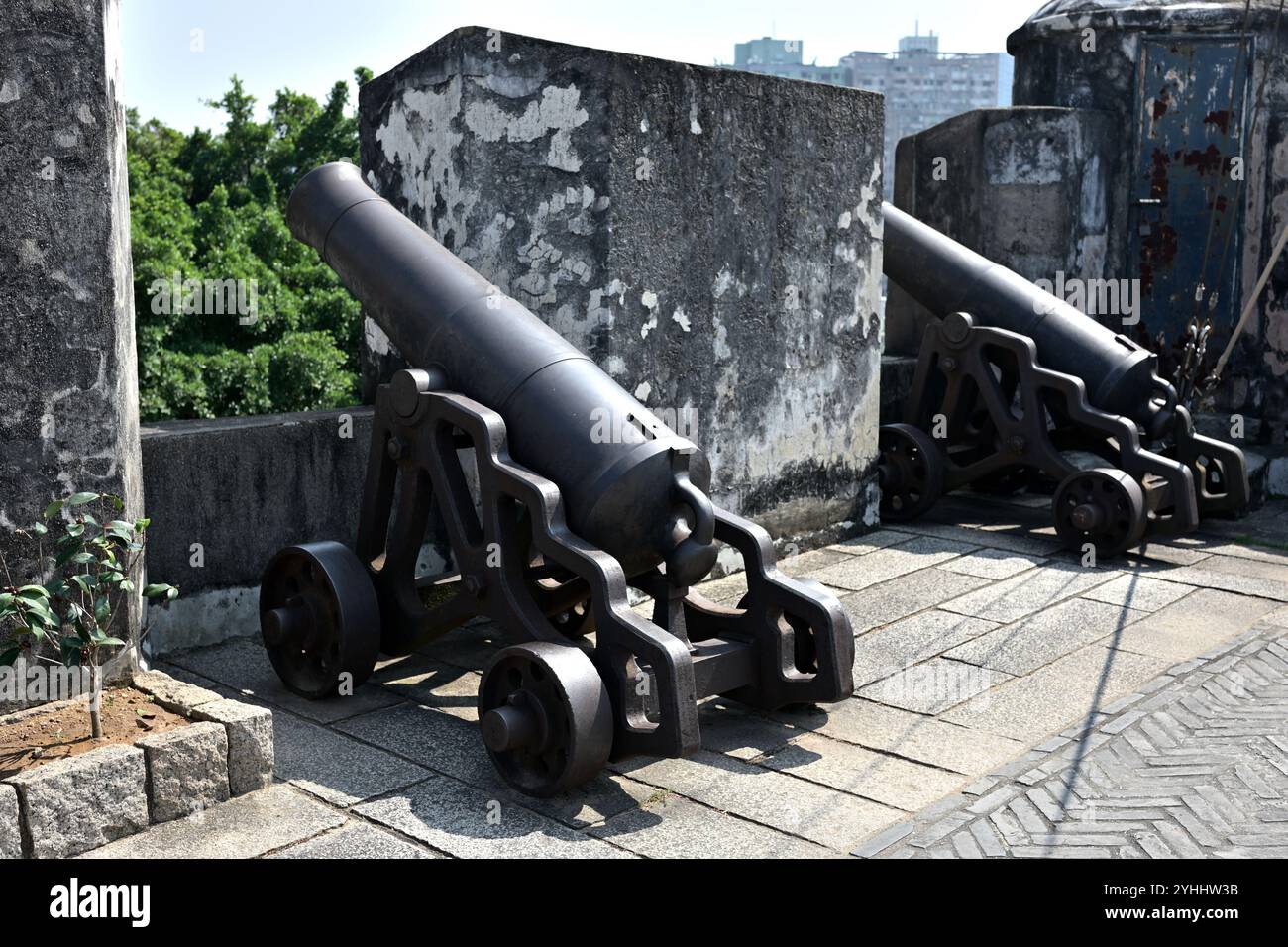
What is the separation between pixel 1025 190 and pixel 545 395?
5244mm

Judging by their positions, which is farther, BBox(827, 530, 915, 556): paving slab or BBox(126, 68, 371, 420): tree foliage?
BBox(126, 68, 371, 420): tree foliage

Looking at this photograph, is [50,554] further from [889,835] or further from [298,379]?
[298,379]

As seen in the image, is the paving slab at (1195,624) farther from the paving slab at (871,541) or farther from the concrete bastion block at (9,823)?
the concrete bastion block at (9,823)

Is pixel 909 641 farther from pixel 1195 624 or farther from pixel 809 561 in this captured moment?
pixel 809 561

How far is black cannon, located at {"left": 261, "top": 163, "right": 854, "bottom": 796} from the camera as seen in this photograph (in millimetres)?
3785

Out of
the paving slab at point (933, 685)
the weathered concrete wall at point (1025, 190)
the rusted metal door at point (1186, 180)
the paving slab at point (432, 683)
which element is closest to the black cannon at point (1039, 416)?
the weathered concrete wall at point (1025, 190)

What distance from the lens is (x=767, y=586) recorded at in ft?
14.0

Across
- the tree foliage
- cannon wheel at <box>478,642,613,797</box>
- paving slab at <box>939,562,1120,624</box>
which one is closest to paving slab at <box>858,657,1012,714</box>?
paving slab at <box>939,562,1120,624</box>

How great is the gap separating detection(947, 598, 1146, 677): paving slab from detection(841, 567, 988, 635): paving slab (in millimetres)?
381

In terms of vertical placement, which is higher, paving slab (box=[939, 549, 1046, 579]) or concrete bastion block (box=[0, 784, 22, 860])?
paving slab (box=[939, 549, 1046, 579])

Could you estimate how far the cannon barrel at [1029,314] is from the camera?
6.97m

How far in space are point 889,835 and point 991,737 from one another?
84 centimetres

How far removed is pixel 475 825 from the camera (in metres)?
3.56

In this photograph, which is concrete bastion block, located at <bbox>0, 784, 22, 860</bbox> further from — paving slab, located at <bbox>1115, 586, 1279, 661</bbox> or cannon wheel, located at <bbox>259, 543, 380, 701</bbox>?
paving slab, located at <bbox>1115, 586, 1279, 661</bbox>
